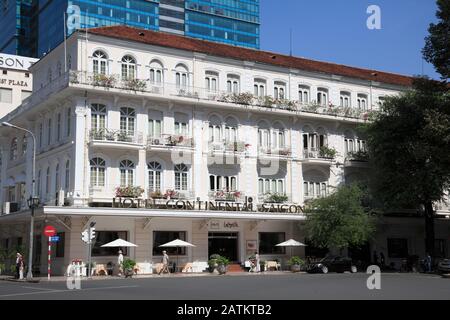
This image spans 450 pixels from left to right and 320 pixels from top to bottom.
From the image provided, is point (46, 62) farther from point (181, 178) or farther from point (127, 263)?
point (127, 263)

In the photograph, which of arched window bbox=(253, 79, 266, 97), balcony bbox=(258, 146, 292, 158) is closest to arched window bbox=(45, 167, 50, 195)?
balcony bbox=(258, 146, 292, 158)

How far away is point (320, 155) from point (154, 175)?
1366cm

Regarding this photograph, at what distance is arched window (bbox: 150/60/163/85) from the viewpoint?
43219 mm

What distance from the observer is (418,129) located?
42406mm

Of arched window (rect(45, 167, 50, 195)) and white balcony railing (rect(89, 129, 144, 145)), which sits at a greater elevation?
white balcony railing (rect(89, 129, 144, 145))

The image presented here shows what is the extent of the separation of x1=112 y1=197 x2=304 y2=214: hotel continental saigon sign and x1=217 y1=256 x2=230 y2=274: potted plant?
11.6 feet

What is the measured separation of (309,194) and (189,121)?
11.4 metres

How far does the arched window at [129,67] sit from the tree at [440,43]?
63.4 feet

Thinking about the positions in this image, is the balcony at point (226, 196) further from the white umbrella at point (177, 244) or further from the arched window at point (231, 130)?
the white umbrella at point (177, 244)

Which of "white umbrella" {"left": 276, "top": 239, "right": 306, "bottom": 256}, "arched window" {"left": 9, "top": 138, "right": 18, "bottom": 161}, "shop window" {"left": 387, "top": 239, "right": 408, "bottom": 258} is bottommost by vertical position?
"shop window" {"left": 387, "top": 239, "right": 408, "bottom": 258}

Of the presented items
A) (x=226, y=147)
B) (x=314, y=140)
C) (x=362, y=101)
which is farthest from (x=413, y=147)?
(x=226, y=147)

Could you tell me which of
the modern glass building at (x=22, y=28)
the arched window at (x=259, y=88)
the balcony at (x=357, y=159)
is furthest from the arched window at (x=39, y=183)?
the modern glass building at (x=22, y=28)

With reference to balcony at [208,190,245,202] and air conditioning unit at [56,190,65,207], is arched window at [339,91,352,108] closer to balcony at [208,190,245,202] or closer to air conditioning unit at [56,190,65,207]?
balcony at [208,190,245,202]
